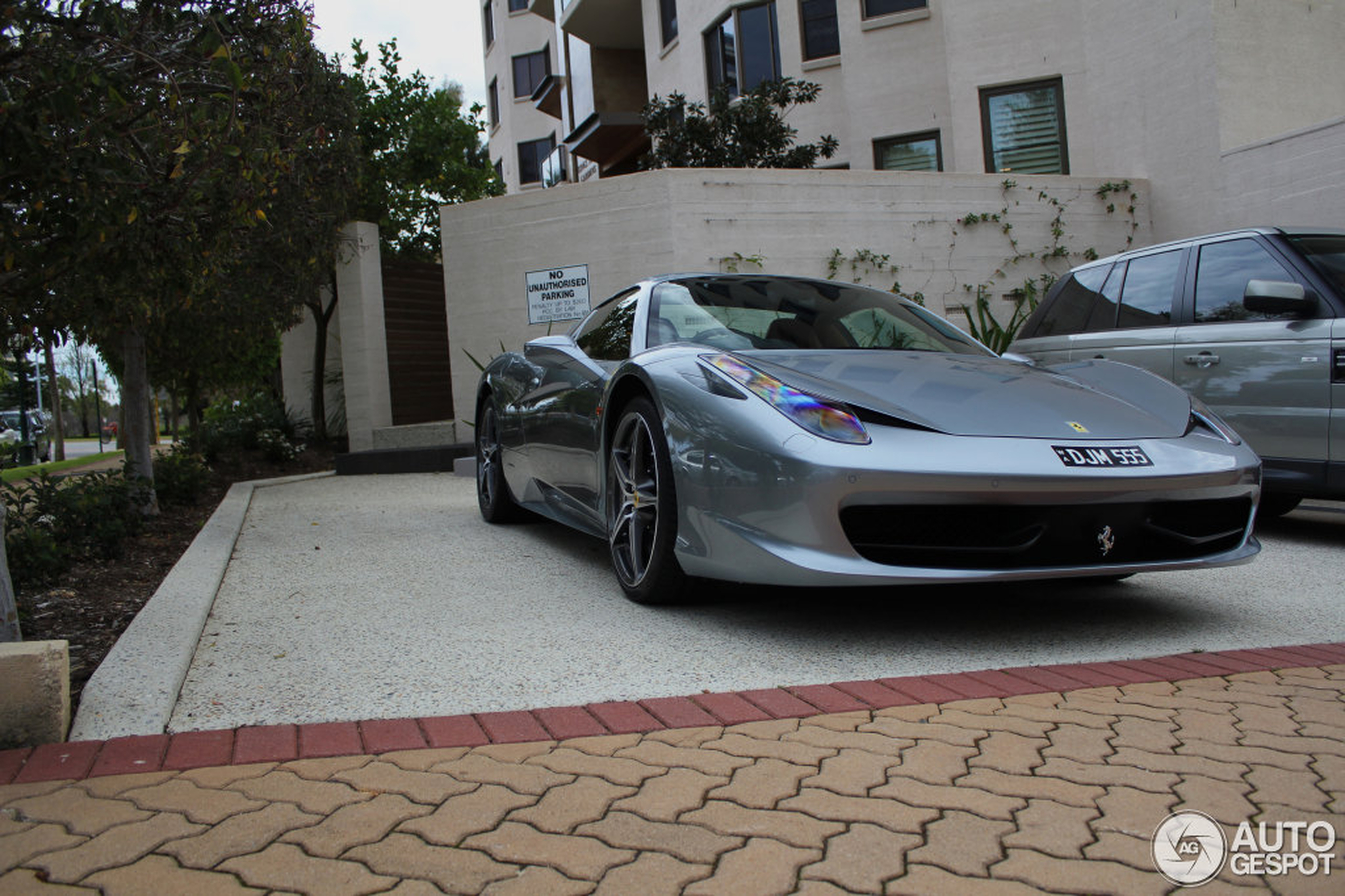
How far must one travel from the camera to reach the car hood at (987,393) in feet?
11.2

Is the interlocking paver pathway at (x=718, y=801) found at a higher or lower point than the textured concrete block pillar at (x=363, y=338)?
lower

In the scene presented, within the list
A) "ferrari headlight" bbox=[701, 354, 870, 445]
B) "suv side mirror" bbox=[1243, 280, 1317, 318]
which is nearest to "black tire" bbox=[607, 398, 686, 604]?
"ferrari headlight" bbox=[701, 354, 870, 445]

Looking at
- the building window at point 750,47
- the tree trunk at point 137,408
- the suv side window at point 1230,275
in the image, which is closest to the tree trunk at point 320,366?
the tree trunk at point 137,408

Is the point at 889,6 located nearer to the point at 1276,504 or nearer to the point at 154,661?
the point at 1276,504

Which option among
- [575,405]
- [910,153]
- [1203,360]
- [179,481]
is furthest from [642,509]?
[910,153]

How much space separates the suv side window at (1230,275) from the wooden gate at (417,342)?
976 centimetres

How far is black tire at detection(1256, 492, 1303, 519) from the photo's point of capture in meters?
5.84

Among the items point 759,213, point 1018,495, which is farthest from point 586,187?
point 1018,495

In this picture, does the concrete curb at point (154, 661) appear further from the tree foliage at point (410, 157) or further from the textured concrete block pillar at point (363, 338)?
the tree foliage at point (410, 157)

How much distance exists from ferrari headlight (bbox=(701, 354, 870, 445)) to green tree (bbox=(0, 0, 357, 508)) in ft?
5.88

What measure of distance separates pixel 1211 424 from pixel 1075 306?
2731 mm

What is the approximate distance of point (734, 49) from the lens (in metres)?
17.8

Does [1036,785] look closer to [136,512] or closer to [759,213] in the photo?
[136,512]

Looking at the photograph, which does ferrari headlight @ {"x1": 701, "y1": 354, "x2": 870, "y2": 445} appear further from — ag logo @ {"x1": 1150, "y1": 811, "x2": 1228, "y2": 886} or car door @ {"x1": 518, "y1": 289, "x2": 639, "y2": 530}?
ag logo @ {"x1": 1150, "y1": 811, "x2": 1228, "y2": 886}
